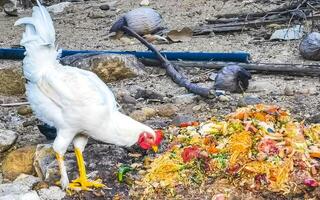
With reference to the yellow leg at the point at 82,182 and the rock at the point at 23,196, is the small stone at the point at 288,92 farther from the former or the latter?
the rock at the point at 23,196

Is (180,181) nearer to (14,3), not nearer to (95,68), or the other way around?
(95,68)

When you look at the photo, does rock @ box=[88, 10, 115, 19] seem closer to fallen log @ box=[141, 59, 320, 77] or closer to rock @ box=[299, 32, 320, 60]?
fallen log @ box=[141, 59, 320, 77]

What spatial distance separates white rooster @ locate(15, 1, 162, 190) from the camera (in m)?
4.30

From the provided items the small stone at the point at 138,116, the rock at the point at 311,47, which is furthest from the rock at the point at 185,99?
the rock at the point at 311,47

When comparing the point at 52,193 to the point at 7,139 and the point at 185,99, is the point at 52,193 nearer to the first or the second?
the point at 7,139

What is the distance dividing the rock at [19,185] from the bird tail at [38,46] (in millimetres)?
828

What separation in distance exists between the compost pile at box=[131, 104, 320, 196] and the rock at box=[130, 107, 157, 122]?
1.14 metres

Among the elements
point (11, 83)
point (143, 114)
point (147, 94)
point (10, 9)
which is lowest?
point (10, 9)

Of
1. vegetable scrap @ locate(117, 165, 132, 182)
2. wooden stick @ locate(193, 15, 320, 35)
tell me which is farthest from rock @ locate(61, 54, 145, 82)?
vegetable scrap @ locate(117, 165, 132, 182)

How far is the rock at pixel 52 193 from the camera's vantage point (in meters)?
4.38

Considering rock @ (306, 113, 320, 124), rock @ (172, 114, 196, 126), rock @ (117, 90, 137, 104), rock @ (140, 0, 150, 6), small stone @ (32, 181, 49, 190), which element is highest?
rock @ (306, 113, 320, 124)

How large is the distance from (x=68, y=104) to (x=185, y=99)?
2.45 metres

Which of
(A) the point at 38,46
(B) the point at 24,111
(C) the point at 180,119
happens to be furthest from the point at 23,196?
(B) the point at 24,111

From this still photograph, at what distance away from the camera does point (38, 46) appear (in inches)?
173
